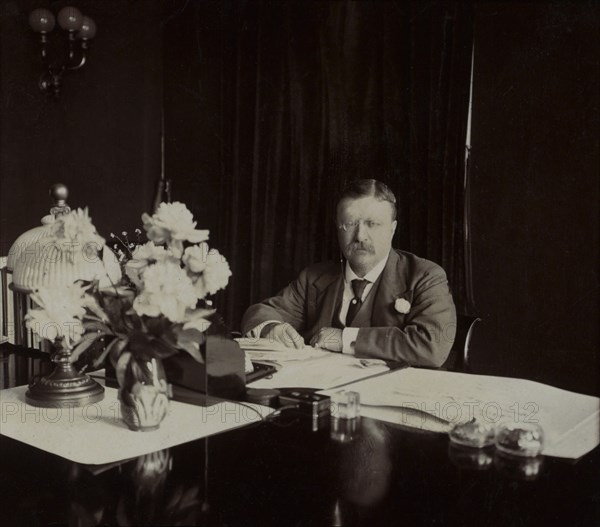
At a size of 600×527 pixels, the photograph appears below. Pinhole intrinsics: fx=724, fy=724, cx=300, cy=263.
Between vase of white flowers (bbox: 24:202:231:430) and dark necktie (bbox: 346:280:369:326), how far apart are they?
1.56m

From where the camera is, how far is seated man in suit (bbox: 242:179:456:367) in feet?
8.79

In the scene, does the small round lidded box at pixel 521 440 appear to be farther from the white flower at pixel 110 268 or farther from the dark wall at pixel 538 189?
the dark wall at pixel 538 189

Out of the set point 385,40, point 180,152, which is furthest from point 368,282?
point 180,152

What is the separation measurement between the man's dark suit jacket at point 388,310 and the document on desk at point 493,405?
802 millimetres

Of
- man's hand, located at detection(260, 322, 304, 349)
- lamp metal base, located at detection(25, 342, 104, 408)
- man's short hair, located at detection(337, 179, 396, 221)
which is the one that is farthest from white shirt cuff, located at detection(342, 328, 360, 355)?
lamp metal base, located at detection(25, 342, 104, 408)

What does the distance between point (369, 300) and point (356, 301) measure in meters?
0.06

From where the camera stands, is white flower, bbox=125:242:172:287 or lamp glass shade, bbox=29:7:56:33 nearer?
white flower, bbox=125:242:172:287

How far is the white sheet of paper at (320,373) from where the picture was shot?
189 centimetres

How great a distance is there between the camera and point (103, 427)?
1.56m

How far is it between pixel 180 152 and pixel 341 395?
3.63 metres

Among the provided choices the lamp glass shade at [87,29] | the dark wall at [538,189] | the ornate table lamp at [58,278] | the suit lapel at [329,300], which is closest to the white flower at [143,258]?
the ornate table lamp at [58,278]

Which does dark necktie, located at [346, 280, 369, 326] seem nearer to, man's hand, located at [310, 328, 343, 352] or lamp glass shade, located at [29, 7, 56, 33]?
man's hand, located at [310, 328, 343, 352]

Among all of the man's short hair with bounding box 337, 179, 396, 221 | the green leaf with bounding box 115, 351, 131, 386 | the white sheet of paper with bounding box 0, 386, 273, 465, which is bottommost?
the white sheet of paper with bounding box 0, 386, 273, 465

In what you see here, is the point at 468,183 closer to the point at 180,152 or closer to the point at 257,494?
the point at 180,152
